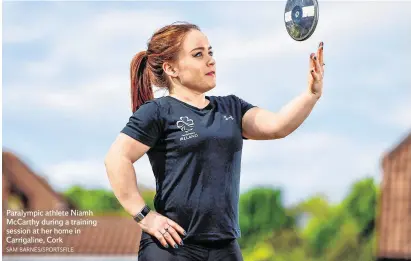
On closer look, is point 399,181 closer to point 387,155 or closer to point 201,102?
point 387,155

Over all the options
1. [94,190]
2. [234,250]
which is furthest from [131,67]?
[94,190]

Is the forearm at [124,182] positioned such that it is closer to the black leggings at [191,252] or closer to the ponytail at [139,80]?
the black leggings at [191,252]

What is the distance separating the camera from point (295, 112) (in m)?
4.47

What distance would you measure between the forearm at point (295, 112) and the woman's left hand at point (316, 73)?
0.03 m

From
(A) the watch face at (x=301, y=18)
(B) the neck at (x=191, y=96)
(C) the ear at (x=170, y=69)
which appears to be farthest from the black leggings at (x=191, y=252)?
(A) the watch face at (x=301, y=18)

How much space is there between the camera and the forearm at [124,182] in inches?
172

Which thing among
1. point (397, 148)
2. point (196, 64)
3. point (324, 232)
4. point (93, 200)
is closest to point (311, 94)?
point (196, 64)

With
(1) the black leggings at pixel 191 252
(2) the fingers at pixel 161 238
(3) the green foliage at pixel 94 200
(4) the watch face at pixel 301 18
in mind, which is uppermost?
(4) the watch face at pixel 301 18

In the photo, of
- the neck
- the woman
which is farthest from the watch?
the neck

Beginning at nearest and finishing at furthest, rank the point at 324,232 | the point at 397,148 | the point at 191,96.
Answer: the point at 191,96 → the point at 397,148 → the point at 324,232

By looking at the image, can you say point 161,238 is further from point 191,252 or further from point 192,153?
point 192,153

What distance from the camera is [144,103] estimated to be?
4.57m

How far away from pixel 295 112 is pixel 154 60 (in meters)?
0.71

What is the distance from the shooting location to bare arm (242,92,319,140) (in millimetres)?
4457
